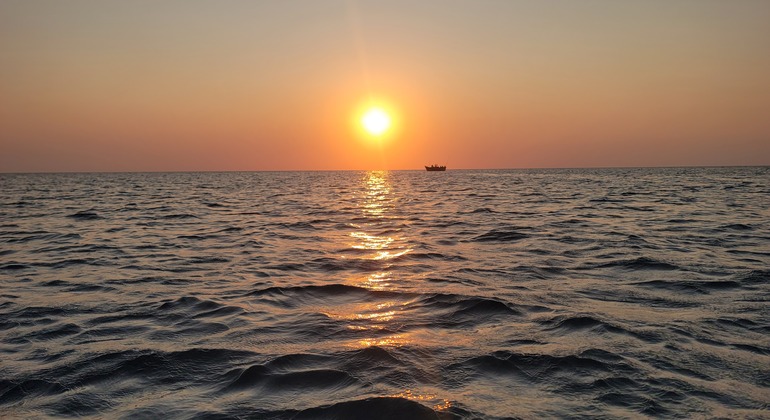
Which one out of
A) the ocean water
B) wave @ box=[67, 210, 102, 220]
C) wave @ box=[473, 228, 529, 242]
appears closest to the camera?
the ocean water

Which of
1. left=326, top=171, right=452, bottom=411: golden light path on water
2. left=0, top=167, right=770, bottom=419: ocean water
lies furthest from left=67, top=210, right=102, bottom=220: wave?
left=326, top=171, right=452, bottom=411: golden light path on water

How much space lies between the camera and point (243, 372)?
5.49 meters

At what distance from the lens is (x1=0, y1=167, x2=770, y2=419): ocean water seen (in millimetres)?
4812

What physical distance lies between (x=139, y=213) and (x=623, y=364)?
88.0ft

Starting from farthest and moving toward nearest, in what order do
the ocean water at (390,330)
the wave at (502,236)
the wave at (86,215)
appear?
1. the wave at (86,215)
2. the wave at (502,236)
3. the ocean water at (390,330)

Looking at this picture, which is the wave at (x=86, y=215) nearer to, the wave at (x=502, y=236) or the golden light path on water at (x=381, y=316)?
the golden light path on water at (x=381, y=316)

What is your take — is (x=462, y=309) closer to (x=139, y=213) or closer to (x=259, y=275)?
(x=259, y=275)

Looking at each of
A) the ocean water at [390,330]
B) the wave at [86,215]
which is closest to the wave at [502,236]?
the ocean water at [390,330]

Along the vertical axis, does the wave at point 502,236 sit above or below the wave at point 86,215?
below

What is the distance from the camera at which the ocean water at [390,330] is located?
4812 mm

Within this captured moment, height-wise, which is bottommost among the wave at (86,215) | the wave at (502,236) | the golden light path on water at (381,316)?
the wave at (502,236)

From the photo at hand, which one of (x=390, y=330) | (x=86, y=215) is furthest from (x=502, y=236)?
(x=86, y=215)

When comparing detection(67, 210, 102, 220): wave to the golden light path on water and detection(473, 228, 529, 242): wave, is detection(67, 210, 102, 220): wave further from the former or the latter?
detection(473, 228, 529, 242): wave

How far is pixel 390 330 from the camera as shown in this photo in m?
7.04
